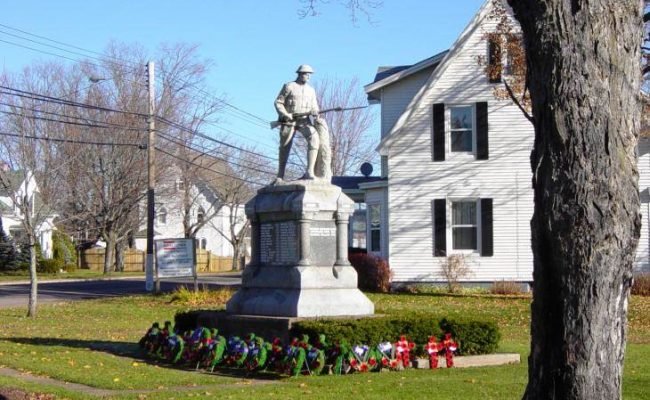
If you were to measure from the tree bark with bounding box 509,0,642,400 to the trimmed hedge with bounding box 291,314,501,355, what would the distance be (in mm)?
8042

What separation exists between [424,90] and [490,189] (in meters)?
3.87

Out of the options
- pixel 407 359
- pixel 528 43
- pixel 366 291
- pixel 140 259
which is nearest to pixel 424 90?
pixel 366 291

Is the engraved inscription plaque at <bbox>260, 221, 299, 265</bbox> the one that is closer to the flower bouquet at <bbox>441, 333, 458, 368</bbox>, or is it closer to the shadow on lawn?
the shadow on lawn

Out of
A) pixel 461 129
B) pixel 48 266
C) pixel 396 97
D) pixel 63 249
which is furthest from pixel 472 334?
pixel 63 249

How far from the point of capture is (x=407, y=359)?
1422cm

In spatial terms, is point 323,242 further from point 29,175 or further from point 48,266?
point 48,266

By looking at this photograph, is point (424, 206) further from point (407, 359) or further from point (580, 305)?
point (580, 305)

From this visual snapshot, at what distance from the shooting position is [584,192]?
5883mm

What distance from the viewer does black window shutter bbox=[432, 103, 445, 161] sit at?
3198 centimetres

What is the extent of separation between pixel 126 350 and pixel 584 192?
1255cm

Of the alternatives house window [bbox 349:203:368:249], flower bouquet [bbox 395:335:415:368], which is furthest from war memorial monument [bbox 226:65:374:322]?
house window [bbox 349:203:368:249]

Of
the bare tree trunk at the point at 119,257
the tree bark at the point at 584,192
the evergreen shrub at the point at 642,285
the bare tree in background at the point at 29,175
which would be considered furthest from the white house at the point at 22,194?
the bare tree trunk at the point at 119,257

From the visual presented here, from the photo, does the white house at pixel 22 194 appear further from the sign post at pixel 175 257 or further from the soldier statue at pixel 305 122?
the soldier statue at pixel 305 122

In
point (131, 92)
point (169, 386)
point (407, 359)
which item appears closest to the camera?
point (169, 386)
